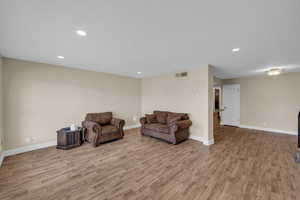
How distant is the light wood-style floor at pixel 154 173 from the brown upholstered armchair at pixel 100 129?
0.92ft

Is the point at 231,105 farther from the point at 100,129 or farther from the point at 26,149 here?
the point at 26,149

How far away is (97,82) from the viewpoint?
4488 millimetres

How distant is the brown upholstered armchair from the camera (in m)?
3.44

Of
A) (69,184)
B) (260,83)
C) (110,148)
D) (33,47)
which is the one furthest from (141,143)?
(260,83)

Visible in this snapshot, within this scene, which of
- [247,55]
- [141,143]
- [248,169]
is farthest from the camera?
[141,143]

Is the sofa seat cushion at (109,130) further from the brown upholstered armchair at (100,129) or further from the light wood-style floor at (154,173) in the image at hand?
the light wood-style floor at (154,173)

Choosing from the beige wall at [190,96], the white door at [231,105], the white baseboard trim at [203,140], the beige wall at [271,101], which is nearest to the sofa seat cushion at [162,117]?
the beige wall at [190,96]

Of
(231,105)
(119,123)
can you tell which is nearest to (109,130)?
(119,123)

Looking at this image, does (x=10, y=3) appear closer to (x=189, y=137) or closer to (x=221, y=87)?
(x=189, y=137)

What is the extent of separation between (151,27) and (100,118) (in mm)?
3490

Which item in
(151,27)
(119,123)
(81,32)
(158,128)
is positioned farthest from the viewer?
(119,123)

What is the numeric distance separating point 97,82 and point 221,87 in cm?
605


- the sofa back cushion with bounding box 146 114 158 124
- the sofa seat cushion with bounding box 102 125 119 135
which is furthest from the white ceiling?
the sofa back cushion with bounding box 146 114 158 124

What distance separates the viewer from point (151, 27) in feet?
5.57
